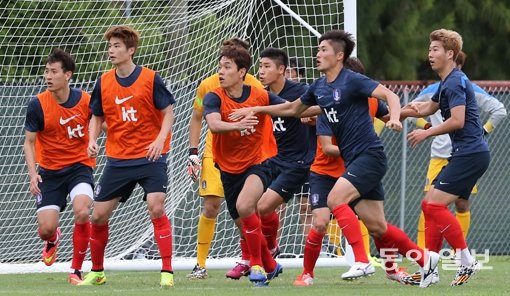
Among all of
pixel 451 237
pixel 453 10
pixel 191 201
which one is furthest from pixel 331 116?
pixel 453 10

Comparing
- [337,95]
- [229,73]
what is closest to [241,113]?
[229,73]

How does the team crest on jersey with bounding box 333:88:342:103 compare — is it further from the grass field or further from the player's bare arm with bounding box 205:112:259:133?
the grass field

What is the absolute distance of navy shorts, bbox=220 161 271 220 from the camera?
10391mm

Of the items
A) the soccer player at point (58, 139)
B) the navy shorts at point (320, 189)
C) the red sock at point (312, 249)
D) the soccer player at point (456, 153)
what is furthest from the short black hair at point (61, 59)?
the soccer player at point (456, 153)

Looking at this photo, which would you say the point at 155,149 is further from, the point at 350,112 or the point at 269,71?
the point at 269,71

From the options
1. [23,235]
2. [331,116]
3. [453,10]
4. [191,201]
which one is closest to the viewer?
[331,116]

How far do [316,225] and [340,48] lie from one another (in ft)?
4.86

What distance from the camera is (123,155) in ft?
33.3

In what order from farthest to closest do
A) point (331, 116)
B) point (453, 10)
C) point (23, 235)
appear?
point (453, 10) → point (23, 235) → point (331, 116)

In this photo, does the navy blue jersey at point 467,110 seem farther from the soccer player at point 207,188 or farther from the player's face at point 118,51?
the player's face at point 118,51

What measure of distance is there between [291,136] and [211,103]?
1378 mm

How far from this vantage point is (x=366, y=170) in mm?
9688

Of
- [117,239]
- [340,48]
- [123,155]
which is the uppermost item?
[340,48]

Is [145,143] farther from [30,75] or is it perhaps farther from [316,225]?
[30,75]
